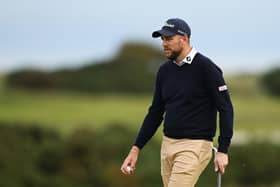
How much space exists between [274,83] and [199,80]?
→ 52830 mm

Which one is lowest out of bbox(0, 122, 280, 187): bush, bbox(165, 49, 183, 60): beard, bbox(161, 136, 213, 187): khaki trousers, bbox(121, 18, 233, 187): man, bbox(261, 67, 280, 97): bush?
bbox(261, 67, 280, 97): bush

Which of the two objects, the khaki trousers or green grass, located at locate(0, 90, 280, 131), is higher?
the khaki trousers

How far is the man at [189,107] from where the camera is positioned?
319 inches

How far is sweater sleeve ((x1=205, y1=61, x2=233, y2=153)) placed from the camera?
8070 mm

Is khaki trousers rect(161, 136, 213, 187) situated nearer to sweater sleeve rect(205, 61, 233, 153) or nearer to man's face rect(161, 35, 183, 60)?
sweater sleeve rect(205, 61, 233, 153)

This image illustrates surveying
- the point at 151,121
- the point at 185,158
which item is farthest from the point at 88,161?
the point at 185,158

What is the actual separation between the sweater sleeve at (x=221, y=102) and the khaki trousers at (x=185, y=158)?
0.73ft

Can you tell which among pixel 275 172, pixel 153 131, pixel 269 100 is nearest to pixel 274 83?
pixel 269 100

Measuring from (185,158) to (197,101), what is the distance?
0.47m

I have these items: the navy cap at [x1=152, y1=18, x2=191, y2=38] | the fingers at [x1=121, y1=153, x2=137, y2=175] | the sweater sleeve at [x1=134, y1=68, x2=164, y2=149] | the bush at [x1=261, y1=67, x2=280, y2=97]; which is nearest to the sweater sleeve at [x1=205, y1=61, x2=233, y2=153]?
the navy cap at [x1=152, y1=18, x2=191, y2=38]

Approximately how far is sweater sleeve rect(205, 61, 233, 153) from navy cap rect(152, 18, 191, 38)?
1.09 ft

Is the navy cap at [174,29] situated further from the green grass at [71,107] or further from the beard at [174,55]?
the green grass at [71,107]

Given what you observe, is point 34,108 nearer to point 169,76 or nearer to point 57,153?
point 57,153

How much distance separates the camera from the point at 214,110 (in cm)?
827
